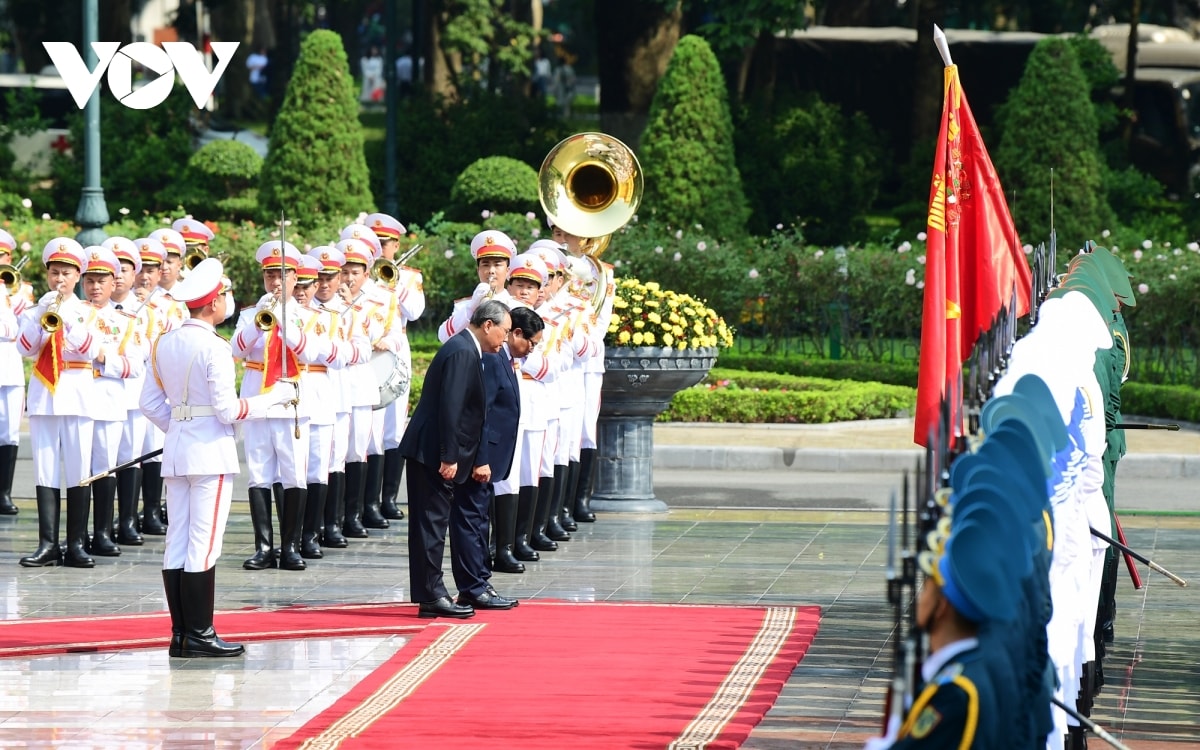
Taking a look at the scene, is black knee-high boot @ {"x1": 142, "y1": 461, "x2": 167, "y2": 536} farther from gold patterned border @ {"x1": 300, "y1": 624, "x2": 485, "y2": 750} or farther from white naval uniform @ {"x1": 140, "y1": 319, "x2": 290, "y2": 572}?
white naval uniform @ {"x1": 140, "y1": 319, "x2": 290, "y2": 572}

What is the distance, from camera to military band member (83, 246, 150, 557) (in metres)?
→ 12.5

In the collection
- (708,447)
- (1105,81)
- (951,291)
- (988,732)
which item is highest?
(1105,81)

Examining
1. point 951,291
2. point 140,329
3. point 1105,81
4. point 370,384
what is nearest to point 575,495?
point 370,384

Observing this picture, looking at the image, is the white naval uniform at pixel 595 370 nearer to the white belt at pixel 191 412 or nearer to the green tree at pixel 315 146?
the white belt at pixel 191 412

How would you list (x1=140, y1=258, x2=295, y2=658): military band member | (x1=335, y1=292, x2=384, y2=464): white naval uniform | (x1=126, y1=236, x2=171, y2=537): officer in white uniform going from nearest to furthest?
1. (x1=140, y1=258, x2=295, y2=658): military band member
2. (x1=126, y1=236, x2=171, y2=537): officer in white uniform
3. (x1=335, y1=292, x2=384, y2=464): white naval uniform

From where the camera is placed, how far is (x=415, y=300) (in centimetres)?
1401

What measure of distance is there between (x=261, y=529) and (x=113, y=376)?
1325 mm

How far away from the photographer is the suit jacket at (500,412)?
11.0 m

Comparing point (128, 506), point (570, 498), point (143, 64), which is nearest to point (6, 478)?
point (128, 506)

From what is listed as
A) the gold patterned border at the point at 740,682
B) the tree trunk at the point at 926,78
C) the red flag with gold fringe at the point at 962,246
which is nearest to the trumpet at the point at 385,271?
the gold patterned border at the point at 740,682

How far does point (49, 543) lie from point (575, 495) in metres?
3.58

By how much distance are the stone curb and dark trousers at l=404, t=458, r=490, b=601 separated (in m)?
6.59

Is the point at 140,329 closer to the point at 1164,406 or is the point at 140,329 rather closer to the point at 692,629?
the point at 692,629

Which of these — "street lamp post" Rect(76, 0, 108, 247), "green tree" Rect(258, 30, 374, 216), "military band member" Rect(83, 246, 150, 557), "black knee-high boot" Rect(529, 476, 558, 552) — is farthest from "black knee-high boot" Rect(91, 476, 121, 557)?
"green tree" Rect(258, 30, 374, 216)
